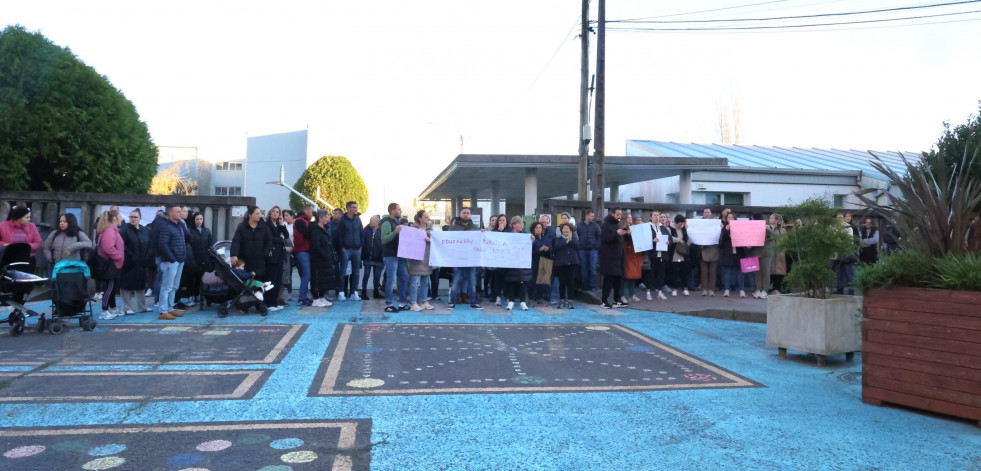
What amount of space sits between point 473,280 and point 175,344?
18.0ft

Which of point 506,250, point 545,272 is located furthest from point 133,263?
point 545,272

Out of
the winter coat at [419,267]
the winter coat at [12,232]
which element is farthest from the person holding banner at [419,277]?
the winter coat at [12,232]

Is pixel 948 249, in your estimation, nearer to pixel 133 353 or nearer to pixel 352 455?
pixel 352 455

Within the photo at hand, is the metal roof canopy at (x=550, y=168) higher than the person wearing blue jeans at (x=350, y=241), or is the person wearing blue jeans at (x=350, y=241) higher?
the metal roof canopy at (x=550, y=168)

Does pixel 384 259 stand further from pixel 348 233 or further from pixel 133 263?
pixel 133 263

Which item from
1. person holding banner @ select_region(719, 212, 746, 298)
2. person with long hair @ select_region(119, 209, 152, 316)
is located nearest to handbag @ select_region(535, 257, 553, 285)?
person holding banner @ select_region(719, 212, 746, 298)

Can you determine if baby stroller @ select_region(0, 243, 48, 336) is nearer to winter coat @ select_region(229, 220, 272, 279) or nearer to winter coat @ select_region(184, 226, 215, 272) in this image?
winter coat @ select_region(184, 226, 215, 272)

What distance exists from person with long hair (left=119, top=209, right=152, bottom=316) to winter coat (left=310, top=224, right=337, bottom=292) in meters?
2.64

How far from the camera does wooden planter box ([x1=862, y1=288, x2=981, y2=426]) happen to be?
5109 mm

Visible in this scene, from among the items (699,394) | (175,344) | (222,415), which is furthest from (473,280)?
(222,415)

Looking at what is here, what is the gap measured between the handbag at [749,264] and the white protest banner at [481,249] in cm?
457

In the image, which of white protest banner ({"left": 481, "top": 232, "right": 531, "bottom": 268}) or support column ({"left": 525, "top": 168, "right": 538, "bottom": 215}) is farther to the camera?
support column ({"left": 525, "top": 168, "right": 538, "bottom": 215})

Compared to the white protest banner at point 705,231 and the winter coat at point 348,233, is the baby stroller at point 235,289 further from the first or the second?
the white protest banner at point 705,231

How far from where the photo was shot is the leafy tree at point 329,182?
50656 millimetres
